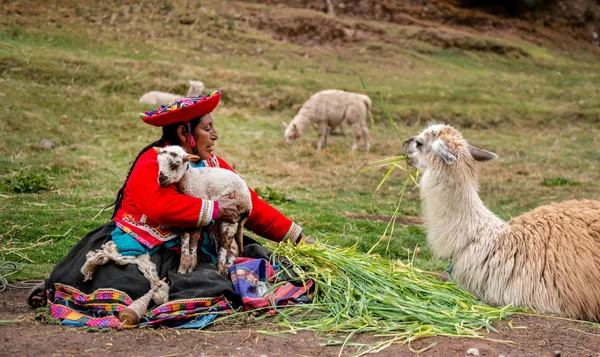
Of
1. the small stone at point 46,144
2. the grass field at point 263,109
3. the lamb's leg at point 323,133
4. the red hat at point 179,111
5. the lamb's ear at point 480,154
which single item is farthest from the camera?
the lamb's leg at point 323,133

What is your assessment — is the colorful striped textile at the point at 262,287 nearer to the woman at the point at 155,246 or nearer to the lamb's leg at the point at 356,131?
the woman at the point at 155,246

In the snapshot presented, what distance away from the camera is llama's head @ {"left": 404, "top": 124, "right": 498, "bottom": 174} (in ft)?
14.6

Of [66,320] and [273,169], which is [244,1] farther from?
[66,320]

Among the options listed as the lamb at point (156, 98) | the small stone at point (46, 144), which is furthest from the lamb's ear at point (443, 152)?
the lamb at point (156, 98)

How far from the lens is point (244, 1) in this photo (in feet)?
85.7

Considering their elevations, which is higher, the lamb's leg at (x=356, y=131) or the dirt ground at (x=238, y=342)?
the dirt ground at (x=238, y=342)

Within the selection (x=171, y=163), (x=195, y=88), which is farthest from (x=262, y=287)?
(x=195, y=88)

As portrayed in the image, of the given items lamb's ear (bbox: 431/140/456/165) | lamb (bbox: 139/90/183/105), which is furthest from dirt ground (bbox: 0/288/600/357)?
lamb (bbox: 139/90/183/105)

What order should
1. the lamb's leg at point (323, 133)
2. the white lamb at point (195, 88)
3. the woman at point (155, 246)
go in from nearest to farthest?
the woman at point (155, 246) → the lamb's leg at point (323, 133) → the white lamb at point (195, 88)

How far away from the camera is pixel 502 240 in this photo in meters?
4.52

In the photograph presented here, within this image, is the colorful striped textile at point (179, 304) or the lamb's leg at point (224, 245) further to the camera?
the lamb's leg at point (224, 245)

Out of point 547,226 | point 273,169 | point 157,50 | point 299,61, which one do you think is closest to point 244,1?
point 299,61

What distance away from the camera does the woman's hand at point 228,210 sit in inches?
158

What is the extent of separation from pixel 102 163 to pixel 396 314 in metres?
6.69
